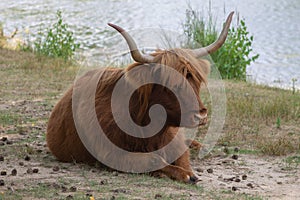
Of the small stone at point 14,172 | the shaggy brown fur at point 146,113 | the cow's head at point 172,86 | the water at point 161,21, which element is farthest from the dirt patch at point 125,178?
the water at point 161,21

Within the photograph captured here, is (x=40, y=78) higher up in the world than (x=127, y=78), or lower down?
lower down

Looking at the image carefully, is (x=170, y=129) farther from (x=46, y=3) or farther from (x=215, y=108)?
(x=46, y=3)

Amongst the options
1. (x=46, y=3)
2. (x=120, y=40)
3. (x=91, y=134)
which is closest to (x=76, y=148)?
(x=91, y=134)

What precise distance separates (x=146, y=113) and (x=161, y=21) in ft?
42.2

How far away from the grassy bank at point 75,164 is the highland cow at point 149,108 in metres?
0.16

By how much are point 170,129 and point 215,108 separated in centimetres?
254

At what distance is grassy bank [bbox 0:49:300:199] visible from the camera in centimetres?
495

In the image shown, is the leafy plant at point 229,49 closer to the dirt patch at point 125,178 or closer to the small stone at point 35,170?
the dirt patch at point 125,178

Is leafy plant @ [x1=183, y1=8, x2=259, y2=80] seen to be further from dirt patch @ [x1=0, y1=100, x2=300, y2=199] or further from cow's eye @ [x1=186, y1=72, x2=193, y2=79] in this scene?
cow's eye @ [x1=186, y1=72, x2=193, y2=79]

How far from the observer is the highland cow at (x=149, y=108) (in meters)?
5.33

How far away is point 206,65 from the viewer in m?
5.65

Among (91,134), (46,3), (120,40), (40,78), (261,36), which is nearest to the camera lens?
(91,134)

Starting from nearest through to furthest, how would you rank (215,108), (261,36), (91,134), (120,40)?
(91,134)
(215,108)
(120,40)
(261,36)

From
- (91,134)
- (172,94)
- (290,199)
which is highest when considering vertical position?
(172,94)
